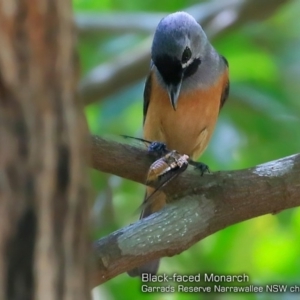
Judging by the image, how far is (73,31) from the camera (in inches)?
35.0

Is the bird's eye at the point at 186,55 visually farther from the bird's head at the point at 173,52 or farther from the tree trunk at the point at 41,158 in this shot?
the tree trunk at the point at 41,158

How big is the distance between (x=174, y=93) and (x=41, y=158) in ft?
7.93

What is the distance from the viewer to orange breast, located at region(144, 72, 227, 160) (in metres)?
3.44

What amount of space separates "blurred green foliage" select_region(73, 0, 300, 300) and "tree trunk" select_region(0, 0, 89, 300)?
2520 mm

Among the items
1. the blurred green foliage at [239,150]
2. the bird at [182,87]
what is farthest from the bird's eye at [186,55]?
the blurred green foliage at [239,150]

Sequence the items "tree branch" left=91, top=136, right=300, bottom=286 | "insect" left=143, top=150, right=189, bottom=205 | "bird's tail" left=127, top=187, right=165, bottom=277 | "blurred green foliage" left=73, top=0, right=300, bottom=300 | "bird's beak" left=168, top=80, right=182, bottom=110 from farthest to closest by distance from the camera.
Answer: "blurred green foliage" left=73, top=0, right=300, bottom=300, "bird's beak" left=168, top=80, right=182, bottom=110, "bird's tail" left=127, top=187, right=165, bottom=277, "insect" left=143, top=150, right=189, bottom=205, "tree branch" left=91, top=136, right=300, bottom=286

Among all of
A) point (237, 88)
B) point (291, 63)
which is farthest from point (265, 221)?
point (291, 63)

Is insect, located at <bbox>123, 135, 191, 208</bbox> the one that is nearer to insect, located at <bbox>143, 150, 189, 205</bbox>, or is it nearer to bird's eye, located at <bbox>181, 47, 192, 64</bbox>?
insect, located at <bbox>143, 150, 189, 205</bbox>

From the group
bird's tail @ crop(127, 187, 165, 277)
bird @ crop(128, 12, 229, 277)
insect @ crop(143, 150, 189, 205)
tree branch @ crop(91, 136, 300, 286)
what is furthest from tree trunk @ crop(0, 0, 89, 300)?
bird @ crop(128, 12, 229, 277)

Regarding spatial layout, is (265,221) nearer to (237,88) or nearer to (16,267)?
(237,88)

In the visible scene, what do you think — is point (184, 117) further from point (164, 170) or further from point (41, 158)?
point (41, 158)

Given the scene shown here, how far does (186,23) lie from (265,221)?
1.40 m

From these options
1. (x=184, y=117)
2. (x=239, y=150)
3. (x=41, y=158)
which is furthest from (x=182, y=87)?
(x=41, y=158)

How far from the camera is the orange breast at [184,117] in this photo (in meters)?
3.44
